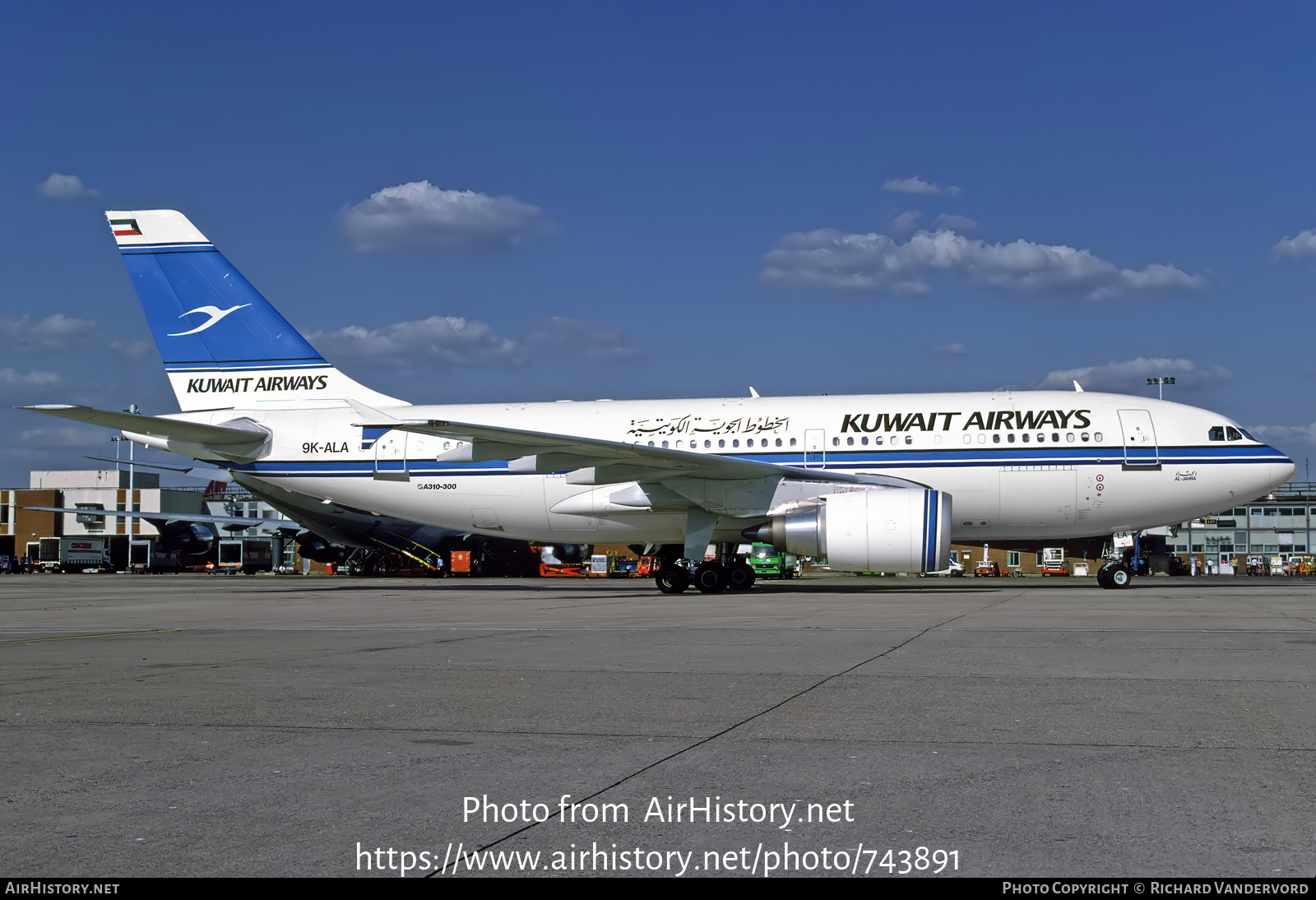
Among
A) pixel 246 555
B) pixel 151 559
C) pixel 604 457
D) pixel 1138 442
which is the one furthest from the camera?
pixel 246 555

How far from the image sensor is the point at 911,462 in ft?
67.9

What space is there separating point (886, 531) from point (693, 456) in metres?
3.49

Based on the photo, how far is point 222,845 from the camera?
341 centimetres

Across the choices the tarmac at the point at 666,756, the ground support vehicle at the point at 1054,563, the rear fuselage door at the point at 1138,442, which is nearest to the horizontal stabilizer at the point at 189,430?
the tarmac at the point at 666,756

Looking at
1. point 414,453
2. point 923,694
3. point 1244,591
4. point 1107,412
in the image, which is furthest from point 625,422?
point 923,694

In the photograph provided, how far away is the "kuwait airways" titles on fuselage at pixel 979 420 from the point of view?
67.8ft

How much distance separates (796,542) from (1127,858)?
15.7 m

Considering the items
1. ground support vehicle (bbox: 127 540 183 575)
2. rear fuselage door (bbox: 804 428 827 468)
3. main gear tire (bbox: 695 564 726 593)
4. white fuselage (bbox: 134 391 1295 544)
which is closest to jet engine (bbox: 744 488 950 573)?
white fuselage (bbox: 134 391 1295 544)

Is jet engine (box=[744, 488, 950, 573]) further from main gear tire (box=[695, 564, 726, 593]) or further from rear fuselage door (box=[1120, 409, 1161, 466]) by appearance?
rear fuselage door (box=[1120, 409, 1161, 466])

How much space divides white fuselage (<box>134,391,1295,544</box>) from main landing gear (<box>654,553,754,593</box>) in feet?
2.11

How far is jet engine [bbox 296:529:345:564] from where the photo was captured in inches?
1946

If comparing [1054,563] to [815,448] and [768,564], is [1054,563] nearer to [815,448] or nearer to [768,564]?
[768,564]

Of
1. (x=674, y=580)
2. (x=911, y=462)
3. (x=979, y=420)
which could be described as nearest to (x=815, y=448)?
(x=911, y=462)

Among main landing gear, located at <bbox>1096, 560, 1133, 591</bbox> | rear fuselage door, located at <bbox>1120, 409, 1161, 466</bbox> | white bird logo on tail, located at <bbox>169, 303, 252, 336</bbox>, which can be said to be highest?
white bird logo on tail, located at <bbox>169, 303, 252, 336</bbox>
